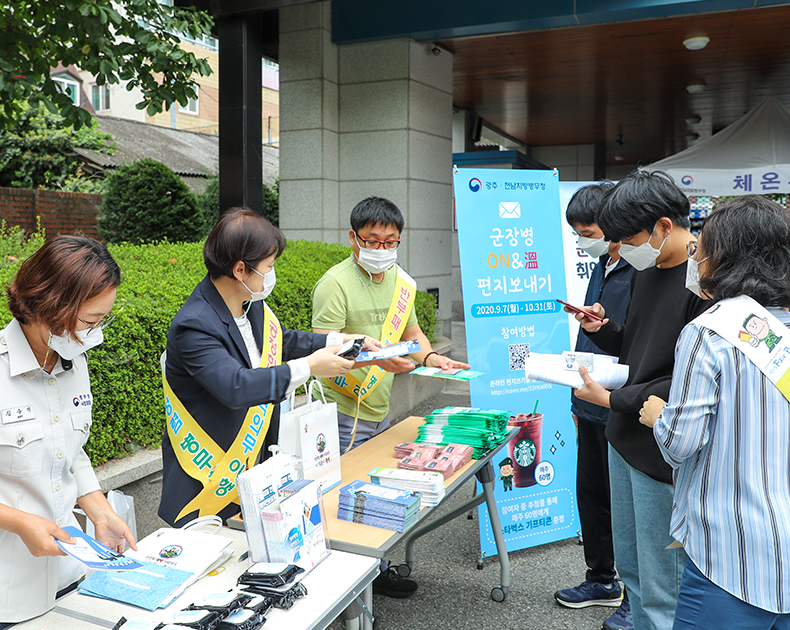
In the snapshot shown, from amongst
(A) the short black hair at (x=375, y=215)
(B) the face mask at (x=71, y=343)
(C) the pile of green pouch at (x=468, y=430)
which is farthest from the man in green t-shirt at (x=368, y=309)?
(B) the face mask at (x=71, y=343)

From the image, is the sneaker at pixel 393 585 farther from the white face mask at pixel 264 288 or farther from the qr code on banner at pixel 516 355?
the white face mask at pixel 264 288

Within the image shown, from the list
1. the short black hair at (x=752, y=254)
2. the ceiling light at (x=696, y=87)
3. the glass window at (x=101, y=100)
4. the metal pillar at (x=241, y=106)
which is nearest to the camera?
the short black hair at (x=752, y=254)

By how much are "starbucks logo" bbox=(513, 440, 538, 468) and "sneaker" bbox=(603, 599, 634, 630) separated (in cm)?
90

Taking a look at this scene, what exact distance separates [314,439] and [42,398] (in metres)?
0.83

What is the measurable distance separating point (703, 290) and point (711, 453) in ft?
1.35

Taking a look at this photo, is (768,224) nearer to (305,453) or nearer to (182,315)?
(305,453)

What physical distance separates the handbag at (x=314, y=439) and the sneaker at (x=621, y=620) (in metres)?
1.48

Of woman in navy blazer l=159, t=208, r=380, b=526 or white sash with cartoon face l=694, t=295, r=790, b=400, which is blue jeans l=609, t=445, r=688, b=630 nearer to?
white sash with cartoon face l=694, t=295, r=790, b=400

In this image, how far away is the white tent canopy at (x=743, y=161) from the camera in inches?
261

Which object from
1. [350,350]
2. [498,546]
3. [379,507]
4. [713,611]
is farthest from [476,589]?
[713,611]

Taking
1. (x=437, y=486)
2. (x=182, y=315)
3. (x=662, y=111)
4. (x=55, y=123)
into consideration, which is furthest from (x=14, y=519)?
(x=55, y=123)

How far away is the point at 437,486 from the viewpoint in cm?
216

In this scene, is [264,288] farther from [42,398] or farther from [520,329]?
[520,329]

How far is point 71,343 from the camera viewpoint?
1585 millimetres
